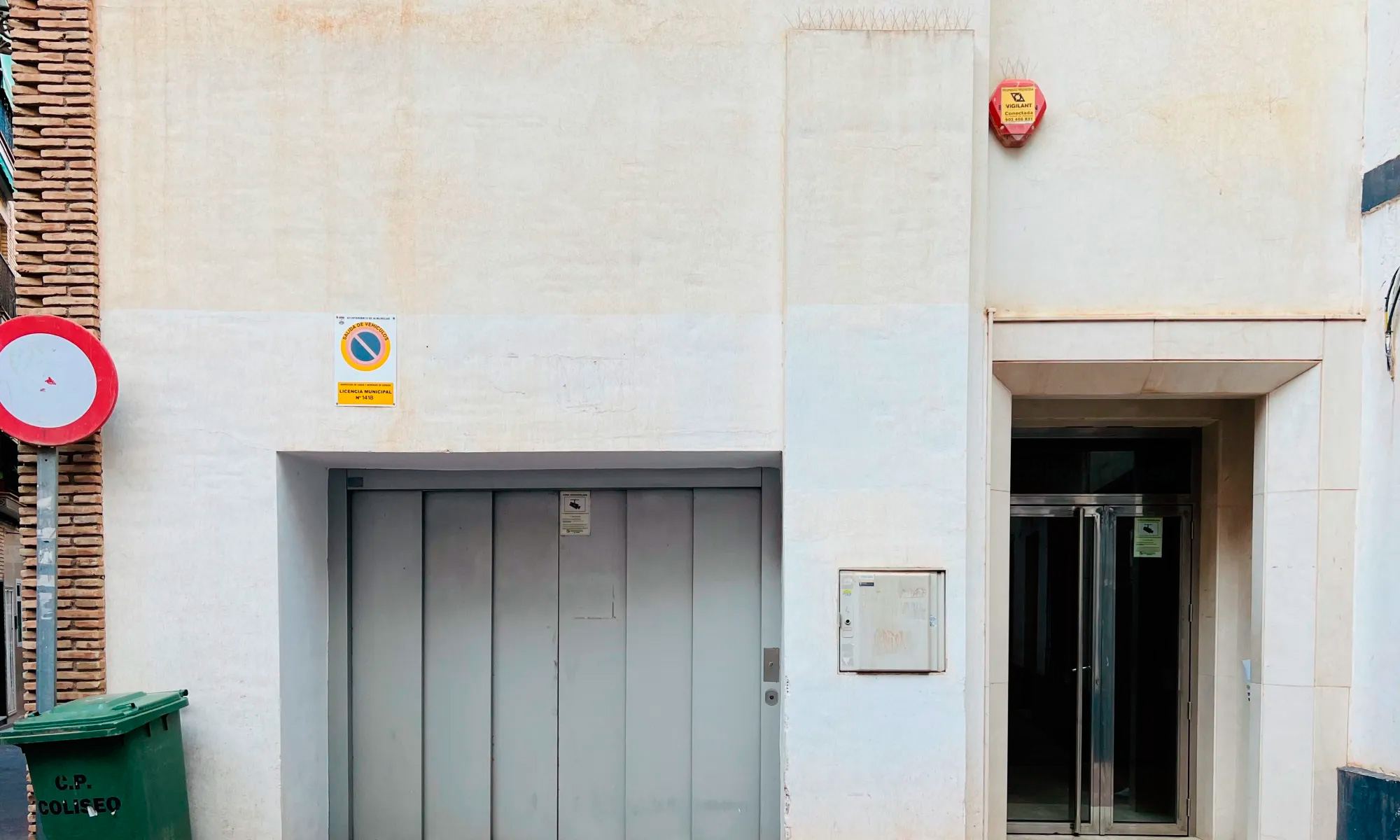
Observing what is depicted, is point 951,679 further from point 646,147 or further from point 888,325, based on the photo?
point 646,147

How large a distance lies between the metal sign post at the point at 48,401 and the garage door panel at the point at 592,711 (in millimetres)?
2696

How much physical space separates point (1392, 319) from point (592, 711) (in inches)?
201

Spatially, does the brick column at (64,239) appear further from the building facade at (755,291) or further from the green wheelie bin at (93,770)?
the green wheelie bin at (93,770)

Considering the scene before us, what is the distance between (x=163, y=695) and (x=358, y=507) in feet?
4.94

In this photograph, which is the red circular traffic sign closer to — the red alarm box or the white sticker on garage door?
the white sticker on garage door

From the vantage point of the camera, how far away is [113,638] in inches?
171

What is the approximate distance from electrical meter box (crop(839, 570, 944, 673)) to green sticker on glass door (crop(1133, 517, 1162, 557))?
2.11 meters

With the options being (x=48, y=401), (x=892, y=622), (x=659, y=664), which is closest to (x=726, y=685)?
(x=659, y=664)

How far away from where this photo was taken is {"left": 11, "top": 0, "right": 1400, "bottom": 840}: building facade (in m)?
4.31

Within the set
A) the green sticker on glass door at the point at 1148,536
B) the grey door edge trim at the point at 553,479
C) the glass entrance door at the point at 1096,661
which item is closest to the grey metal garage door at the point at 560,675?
the grey door edge trim at the point at 553,479

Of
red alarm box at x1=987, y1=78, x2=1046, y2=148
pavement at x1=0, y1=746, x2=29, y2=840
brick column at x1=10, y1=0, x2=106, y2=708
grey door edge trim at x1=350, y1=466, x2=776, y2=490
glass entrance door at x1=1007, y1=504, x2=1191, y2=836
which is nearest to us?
brick column at x1=10, y1=0, x2=106, y2=708

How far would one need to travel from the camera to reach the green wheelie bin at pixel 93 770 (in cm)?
371

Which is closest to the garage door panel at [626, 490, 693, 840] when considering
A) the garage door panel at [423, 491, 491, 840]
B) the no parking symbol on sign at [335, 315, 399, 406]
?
the garage door panel at [423, 491, 491, 840]

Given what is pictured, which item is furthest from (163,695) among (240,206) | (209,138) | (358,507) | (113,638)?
(209,138)
